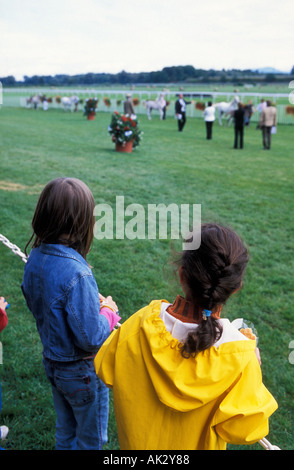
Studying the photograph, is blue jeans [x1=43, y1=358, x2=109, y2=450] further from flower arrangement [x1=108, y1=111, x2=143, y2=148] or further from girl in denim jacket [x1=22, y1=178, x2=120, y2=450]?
flower arrangement [x1=108, y1=111, x2=143, y2=148]

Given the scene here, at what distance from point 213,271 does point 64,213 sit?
66 centimetres

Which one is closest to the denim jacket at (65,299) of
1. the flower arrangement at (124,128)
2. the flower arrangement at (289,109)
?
the flower arrangement at (124,128)

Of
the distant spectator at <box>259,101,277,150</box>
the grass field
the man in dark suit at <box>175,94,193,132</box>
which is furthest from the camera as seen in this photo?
the man in dark suit at <box>175,94,193,132</box>

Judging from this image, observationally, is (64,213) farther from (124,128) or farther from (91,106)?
(91,106)

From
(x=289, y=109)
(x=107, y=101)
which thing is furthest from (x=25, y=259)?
(x=107, y=101)

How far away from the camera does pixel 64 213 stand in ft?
5.13

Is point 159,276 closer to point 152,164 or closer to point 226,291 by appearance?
point 226,291

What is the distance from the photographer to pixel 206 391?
4.01 feet

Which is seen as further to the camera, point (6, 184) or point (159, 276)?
point (6, 184)

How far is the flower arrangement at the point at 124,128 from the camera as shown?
1140 cm

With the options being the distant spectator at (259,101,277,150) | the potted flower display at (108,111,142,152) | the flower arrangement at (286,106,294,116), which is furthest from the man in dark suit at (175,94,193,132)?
the flower arrangement at (286,106,294,116)

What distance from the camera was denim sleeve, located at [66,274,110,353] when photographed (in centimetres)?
156
